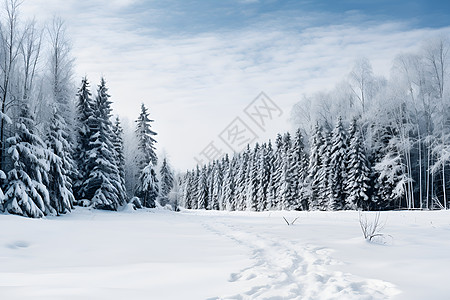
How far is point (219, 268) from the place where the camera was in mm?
5395

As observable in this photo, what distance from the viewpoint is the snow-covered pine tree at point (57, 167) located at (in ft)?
62.9

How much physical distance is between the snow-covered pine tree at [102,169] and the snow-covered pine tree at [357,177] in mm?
22762

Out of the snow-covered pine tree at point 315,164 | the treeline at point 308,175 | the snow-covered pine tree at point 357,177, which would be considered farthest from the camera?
the snow-covered pine tree at point 315,164

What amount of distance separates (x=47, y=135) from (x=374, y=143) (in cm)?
3095

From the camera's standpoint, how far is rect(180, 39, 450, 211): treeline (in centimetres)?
2556

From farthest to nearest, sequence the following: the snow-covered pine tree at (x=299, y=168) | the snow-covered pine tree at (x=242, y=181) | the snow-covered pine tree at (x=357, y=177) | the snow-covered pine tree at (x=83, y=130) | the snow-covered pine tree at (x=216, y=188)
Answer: the snow-covered pine tree at (x=216, y=188), the snow-covered pine tree at (x=242, y=181), the snow-covered pine tree at (x=299, y=168), the snow-covered pine tree at (x=357, y=177), the snow-covered pine tree at (x=83, y=130)

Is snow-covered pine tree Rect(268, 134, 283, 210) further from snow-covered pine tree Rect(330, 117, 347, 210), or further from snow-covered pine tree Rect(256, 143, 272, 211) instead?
snow-covered pine tree Rect(330, 117, 347, 210)

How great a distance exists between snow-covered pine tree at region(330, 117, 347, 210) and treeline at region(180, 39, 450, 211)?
0.10 m

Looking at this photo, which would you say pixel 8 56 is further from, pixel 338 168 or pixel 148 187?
pixel 338 168

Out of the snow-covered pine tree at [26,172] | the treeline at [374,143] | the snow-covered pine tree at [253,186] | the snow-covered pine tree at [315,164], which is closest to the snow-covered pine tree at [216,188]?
the snow-covered pine tree at [253,186]

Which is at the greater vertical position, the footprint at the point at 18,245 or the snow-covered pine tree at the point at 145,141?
the snow-covered pine tree at the point at 145,141

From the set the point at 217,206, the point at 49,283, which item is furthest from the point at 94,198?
the point at 217,206

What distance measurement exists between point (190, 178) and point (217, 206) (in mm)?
19342

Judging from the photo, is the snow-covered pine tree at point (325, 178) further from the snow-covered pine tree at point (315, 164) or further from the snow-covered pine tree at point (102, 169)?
the snow-covered pine tree at point (102, 169)
